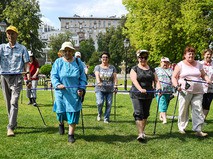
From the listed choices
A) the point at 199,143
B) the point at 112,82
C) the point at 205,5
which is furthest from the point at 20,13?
the point at 199,143

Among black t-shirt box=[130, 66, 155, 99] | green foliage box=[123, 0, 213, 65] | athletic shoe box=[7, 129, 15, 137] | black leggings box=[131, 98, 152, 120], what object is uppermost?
green foliage box=[123, 0, 213, 65]

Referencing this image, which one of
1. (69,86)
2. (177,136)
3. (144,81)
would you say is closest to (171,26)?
(177,136)

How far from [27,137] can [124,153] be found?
2.17 meters

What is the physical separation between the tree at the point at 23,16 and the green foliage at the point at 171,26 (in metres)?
16.2

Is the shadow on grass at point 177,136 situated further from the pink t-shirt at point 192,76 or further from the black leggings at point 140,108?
the pink t-shirt at point 192,76

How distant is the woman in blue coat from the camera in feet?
19.6

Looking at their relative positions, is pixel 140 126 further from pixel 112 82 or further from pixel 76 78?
pixel 112 82

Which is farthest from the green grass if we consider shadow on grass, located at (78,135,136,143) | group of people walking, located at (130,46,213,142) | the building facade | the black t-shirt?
the building facade

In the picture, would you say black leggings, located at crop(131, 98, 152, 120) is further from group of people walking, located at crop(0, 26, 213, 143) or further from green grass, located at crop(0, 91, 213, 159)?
green grass, located at crop(0, 91, 213, 159)

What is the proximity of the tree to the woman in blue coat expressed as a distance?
36.9 m

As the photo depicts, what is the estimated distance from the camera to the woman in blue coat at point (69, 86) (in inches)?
235

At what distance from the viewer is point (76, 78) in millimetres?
6102

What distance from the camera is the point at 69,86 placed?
19.7ft

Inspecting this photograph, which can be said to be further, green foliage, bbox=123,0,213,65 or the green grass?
green foliage, bbox=123,0,213,65
